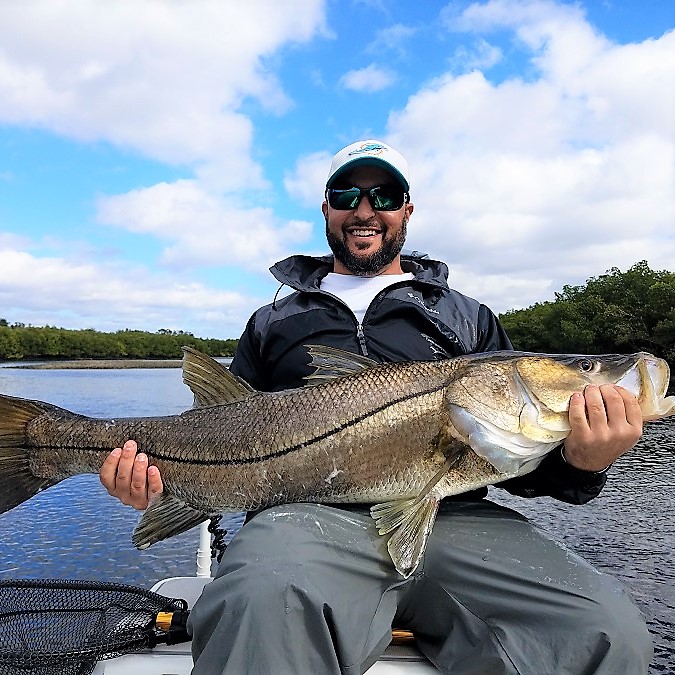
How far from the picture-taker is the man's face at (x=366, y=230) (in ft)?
15.0

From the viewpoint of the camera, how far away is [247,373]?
4336 millimetres

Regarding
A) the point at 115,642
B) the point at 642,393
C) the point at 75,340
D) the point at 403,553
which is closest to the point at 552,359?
the point at 642,393

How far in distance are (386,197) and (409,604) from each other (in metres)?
2.65

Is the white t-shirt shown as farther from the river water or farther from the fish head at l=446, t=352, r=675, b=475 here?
the river water

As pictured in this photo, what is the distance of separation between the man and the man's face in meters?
0.54

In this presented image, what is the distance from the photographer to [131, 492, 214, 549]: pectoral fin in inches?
135

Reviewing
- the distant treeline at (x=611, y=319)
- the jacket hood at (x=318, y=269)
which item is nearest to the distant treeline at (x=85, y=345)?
the distant treeline at (x=611, y=319)

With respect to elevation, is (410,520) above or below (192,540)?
above

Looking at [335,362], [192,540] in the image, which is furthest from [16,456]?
[192,540]

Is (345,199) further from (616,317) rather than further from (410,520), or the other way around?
(616,317)

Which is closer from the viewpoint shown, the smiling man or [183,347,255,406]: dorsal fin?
[183,347,255,406]: dorsal fin

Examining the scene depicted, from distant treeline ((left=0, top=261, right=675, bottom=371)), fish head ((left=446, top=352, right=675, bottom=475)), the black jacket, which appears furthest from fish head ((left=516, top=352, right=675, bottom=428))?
distant treeline ((left=0, top=261, right=675, bottom=371))

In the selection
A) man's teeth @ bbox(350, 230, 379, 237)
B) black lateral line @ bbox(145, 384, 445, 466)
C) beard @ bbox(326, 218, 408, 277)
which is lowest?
black lateral line @ bbox(145, 384, 445, 466)

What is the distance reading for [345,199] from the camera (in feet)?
15.0
